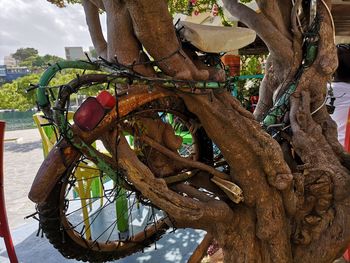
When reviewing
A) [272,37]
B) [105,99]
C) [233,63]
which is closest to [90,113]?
[105,99]

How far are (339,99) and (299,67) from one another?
0.97 meters

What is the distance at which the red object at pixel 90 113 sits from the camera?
54.9 inches

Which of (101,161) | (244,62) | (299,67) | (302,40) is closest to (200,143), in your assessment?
(101,161)

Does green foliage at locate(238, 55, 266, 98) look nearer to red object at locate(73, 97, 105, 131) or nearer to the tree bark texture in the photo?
the tree bark texture

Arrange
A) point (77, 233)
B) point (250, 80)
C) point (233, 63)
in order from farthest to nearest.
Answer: point (250, 80) → point (233, 63) → point (77, 233)

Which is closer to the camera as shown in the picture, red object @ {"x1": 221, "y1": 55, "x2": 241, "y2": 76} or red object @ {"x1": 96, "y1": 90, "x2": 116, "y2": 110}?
red object @ {"x1": 96, "y1": 90, "x2": 116, "y2": 110}

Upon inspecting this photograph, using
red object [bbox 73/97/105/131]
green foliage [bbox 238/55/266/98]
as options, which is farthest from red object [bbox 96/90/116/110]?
green foliage [bbox 238/55/266/98]

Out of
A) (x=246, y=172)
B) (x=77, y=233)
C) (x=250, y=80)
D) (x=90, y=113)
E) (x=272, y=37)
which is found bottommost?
(x=77, y=233)

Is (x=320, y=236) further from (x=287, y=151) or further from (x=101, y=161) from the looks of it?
(x=101, y=161)

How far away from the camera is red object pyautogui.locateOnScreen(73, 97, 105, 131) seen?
1.39m

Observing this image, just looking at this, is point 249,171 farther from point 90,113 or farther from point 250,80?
point 250,80

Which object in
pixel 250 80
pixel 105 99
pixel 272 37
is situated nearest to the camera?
pixel 105 99

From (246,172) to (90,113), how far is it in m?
1.02

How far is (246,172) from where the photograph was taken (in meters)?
1.87
